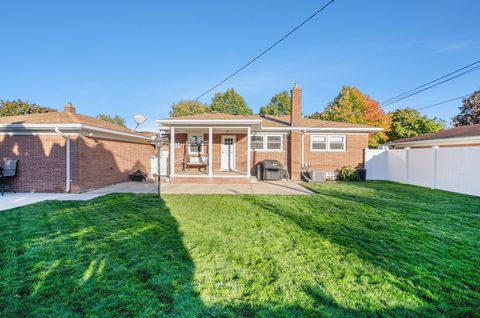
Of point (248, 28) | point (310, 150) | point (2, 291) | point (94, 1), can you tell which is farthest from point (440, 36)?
point (2, 291)

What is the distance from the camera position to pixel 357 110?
3359 centimetres

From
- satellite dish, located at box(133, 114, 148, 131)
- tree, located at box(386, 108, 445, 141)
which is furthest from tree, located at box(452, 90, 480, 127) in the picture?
satellite dish, located at box(133, 114, 148, 131)

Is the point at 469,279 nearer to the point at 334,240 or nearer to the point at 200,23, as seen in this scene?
the point at 334,240

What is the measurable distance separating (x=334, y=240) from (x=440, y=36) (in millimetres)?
15361

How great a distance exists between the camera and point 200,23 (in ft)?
43.2

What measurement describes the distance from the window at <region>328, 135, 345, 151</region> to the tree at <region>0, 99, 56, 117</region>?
36.2 metres

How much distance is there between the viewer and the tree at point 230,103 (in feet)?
136

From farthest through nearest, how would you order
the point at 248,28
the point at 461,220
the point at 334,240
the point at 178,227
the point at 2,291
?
the point at 248,28 → the point at 461,220 → the point at 178,227 → the point at 334,240 → the point at 2,291

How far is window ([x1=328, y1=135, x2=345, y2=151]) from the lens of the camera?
1491 centimetres

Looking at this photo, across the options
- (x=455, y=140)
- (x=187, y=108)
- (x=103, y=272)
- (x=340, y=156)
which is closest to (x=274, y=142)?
(x=340, y=156)

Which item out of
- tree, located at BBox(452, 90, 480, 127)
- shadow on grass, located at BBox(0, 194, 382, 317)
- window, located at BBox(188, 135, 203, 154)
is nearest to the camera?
shadow on grass, located at BBox(0, 194, 382, 317)

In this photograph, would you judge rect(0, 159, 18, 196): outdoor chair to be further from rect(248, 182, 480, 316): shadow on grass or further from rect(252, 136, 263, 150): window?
rect(252, 136, 263, 150): window

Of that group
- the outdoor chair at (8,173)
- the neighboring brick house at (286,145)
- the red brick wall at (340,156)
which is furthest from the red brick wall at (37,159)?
the red brick wall at (340,156)

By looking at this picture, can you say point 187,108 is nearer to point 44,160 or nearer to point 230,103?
point 230,103
